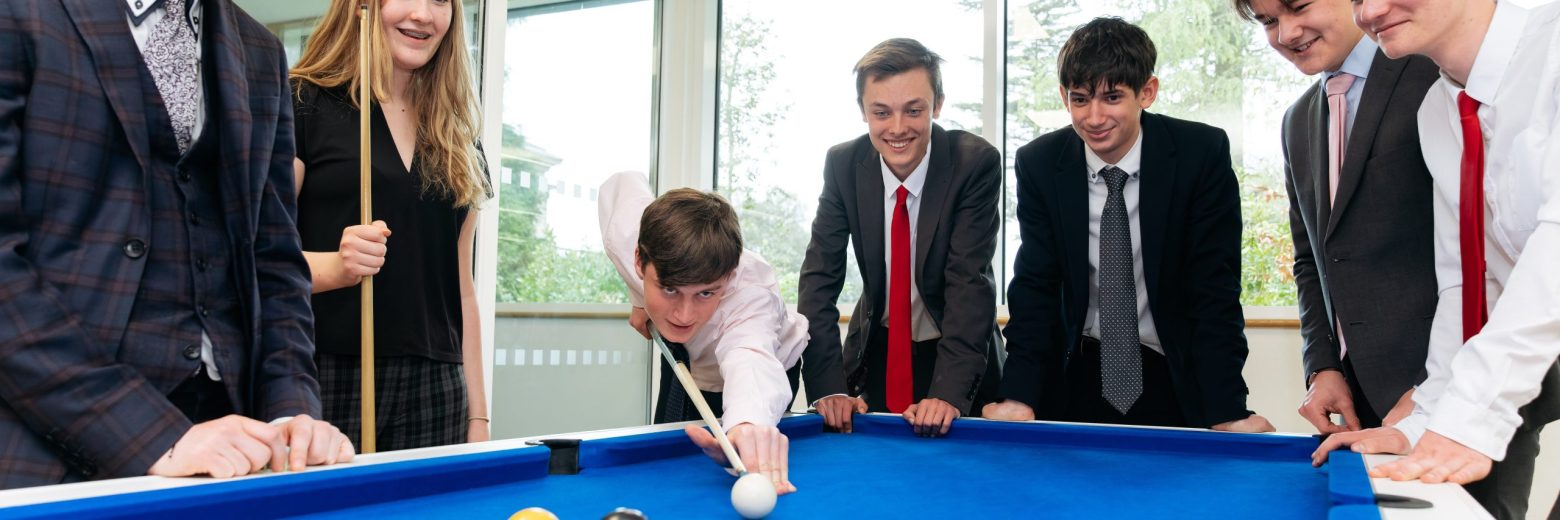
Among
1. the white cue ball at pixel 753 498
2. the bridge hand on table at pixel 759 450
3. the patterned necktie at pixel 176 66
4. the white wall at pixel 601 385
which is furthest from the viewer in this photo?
the white wall at pixel 601 385

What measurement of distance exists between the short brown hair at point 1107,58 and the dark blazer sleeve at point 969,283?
1.19ft

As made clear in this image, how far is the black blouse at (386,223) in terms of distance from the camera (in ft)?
6.74

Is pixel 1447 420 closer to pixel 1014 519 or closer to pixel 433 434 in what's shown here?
pixel 1014 519

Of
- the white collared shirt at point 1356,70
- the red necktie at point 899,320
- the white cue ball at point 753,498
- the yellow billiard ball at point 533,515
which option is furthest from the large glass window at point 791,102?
the yellow billiard ball at point 533,515

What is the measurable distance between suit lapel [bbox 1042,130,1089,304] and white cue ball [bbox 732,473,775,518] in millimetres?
1578

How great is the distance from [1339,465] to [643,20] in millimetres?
4495

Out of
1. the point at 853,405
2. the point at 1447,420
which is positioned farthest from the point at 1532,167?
the point at 853,405

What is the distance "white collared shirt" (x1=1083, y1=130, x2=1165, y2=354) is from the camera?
8.86 ft

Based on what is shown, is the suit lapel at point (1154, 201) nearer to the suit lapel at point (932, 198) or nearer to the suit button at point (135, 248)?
the suit lapel at point (932, 198)

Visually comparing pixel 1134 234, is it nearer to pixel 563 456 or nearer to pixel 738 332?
pixel 738 332

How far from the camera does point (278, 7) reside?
3047 mm

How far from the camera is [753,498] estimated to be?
4.23ft

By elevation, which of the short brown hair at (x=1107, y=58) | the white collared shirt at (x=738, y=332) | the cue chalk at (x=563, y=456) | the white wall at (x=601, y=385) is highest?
the short brown hair at (x=1107, y=58)

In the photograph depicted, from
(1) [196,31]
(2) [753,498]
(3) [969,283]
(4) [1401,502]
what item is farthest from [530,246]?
(4) [1401,502]
